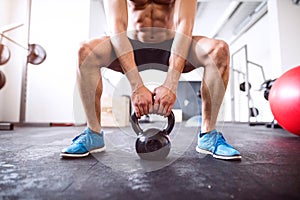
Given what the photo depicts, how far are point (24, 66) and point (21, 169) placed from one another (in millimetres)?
2584

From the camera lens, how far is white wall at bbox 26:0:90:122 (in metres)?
3.33

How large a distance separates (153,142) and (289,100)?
1.26 meters

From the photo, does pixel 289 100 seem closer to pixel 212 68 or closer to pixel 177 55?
pixel 212 68

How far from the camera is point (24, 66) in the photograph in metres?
2.88

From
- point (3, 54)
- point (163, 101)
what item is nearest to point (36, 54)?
point (3, 54)

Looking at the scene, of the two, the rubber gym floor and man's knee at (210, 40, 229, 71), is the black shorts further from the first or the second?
the rubber gym floor

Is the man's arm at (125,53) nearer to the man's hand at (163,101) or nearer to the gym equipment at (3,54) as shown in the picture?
the man's hand at (163,101)

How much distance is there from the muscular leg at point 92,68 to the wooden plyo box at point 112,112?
2121 mm

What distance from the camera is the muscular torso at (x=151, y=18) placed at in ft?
3.72

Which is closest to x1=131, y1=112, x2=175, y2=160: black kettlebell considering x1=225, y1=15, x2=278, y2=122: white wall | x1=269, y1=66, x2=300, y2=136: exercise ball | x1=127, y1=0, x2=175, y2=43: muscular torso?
x1=127, y1=0, x2=175, y2=43: muscular torso

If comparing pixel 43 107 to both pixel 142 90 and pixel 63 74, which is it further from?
pixel 142 90

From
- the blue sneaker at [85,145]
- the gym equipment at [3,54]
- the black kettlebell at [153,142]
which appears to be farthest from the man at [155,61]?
the gym equipment at [3,54]

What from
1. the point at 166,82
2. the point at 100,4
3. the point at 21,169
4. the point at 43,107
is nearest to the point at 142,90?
the point at 166,82

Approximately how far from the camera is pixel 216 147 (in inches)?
38.3
